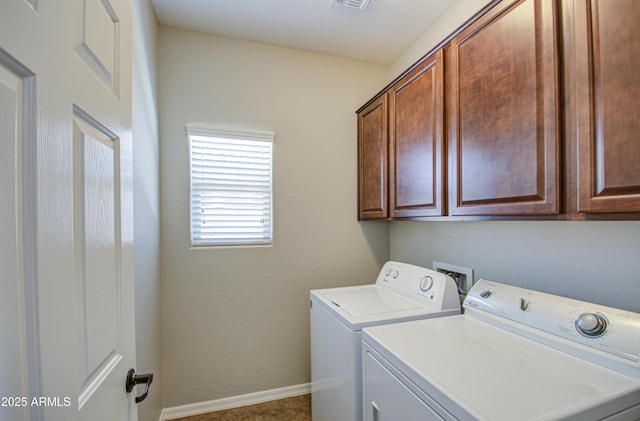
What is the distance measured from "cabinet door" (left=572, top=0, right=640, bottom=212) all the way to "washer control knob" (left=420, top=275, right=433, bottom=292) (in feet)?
2.72

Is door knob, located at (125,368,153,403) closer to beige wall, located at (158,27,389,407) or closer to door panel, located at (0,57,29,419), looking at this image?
door panel, located at (0,57,29,419)

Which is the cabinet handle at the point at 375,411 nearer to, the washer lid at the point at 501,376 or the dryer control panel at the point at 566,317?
the washer lid at the point at 501,376

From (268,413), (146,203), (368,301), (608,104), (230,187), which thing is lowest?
(268,413)

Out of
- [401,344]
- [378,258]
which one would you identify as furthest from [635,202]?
[378,258]

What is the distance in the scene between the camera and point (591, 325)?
96 cm

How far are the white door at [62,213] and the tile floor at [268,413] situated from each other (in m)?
1.40

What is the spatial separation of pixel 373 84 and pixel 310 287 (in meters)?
1.82

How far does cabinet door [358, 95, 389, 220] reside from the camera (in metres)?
1.97

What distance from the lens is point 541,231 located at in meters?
1.34

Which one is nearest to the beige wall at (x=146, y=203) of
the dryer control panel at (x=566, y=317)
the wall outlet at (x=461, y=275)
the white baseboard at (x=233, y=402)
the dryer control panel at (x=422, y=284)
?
the white baseboard at (x=233, y=402)

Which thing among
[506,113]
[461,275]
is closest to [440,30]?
[506,113]

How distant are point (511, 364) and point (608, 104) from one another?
0.86 m

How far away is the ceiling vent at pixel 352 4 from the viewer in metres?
1.73

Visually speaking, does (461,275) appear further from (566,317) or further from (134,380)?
(134,380)
